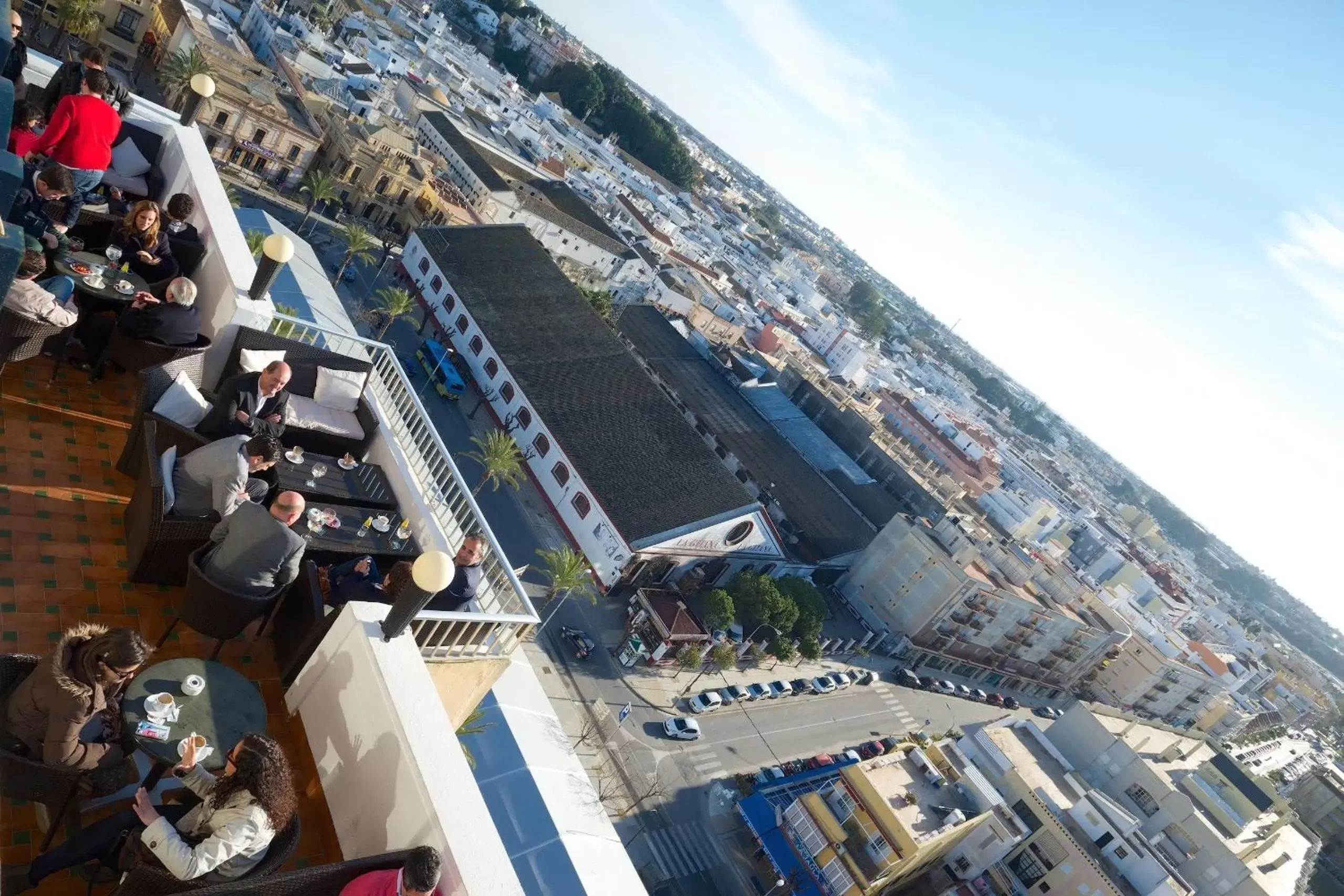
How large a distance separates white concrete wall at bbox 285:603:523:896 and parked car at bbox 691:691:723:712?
80.4 feet

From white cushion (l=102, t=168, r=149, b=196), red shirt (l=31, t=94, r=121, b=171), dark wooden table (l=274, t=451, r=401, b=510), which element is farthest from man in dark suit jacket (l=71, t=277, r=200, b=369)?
white cushion (l=102, t=168, r=149, b=196)

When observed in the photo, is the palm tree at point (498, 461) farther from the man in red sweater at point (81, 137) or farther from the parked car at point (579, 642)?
the man in red sweater at point (81, 137)

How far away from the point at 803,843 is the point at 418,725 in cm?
2324

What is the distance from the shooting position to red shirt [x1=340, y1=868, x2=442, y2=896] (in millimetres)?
4117

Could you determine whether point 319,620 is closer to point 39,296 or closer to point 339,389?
point 339,389

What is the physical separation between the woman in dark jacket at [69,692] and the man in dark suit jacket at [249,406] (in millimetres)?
3513

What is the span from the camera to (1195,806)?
99.7ft

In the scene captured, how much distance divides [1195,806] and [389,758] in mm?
37590

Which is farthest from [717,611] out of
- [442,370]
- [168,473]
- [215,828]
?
[215,828]

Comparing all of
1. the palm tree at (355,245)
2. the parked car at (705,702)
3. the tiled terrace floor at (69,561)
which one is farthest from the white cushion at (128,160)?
the palm tree at (355,245)

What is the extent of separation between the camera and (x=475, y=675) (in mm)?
7375

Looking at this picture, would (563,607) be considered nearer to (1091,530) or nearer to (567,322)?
(567,322)

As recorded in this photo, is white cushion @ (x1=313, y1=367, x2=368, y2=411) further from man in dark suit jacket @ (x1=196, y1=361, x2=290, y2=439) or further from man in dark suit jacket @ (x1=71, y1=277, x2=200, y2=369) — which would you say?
man in dark suit jacket @ (x1=71, y1=277, x2=200, y2=369)

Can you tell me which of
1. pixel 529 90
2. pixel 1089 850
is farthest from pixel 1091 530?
pixel 529 90
